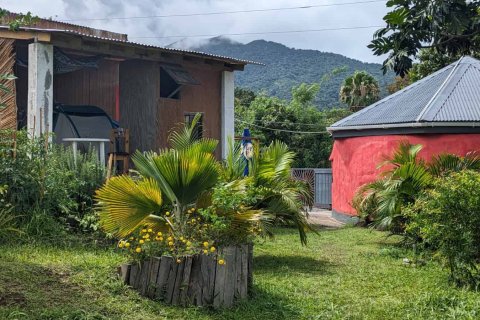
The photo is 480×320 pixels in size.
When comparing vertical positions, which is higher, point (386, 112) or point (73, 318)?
point (386, 112)

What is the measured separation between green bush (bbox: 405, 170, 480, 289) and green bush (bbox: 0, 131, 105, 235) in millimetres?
5415

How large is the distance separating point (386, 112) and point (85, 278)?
13068 mm

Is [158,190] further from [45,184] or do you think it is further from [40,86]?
[40,86]

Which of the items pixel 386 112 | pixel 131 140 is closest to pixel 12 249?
pixel 131 140

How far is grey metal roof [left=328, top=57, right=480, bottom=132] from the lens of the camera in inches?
622

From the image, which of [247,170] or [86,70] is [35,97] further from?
[247,170]

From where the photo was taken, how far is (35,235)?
9.20m

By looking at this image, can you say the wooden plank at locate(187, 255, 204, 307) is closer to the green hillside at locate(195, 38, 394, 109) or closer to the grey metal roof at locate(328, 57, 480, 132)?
the grey metal roof at locate(328, 57, 480, 132)

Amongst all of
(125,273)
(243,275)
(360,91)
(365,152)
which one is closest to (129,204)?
(125,273)

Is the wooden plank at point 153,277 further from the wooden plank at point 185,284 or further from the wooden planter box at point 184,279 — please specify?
the wooden plank at point 185,284

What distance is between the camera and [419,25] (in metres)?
10.6

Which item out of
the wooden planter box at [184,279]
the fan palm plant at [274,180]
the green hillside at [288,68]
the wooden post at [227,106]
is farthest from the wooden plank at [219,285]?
the green hillside at [288,68]

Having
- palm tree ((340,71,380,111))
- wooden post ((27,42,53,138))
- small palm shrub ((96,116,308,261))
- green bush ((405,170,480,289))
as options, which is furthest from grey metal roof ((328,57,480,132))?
palm tree ((340,71,380,111))

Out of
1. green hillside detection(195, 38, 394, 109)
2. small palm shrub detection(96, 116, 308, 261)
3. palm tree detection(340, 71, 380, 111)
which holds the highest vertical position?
green hillside detection(195, 38, 394, 109)
